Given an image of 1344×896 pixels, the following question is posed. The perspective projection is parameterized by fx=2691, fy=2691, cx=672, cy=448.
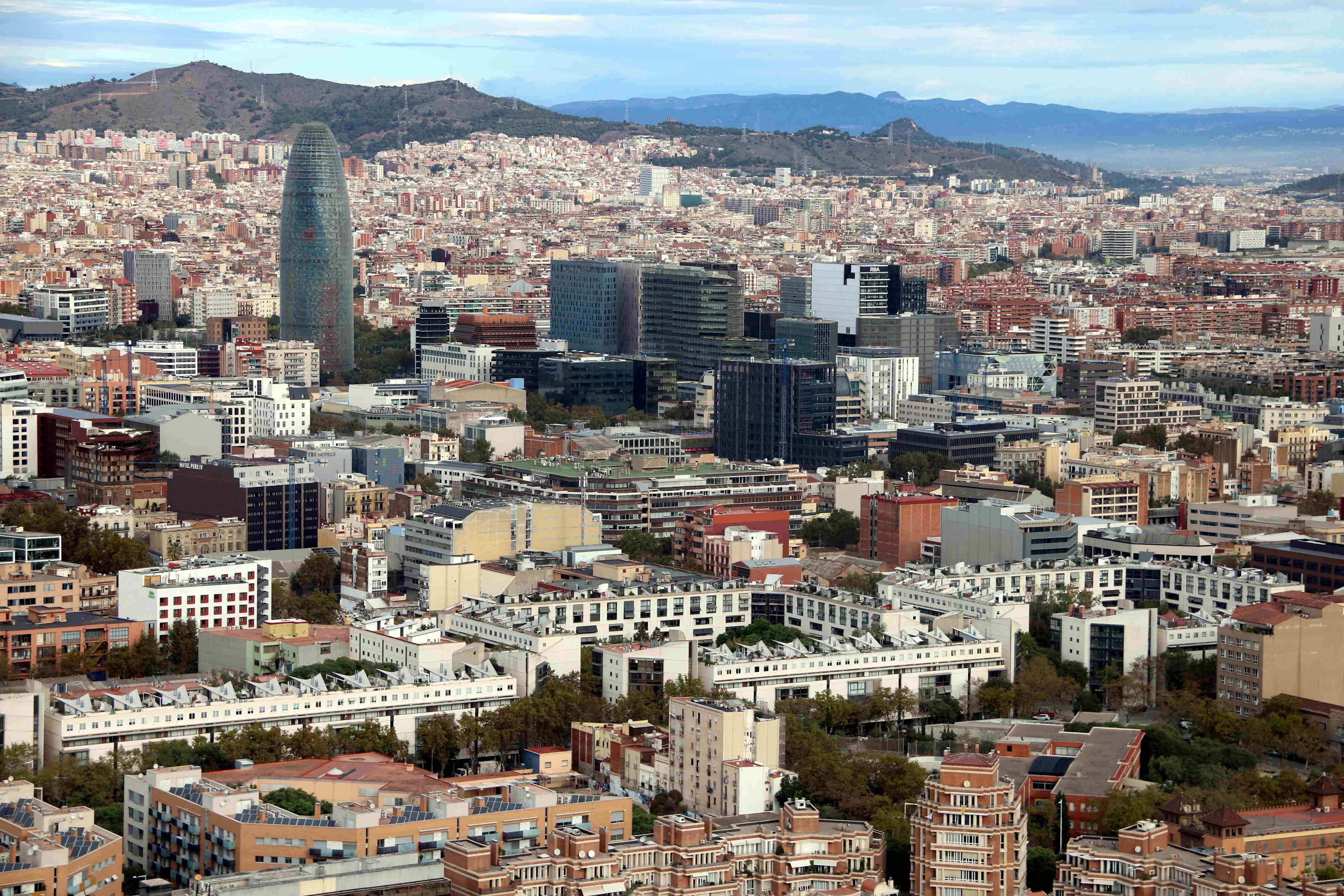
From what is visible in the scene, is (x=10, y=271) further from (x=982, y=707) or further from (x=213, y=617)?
(x=982, y=707)

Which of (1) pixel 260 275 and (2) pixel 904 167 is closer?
(1) pixel 260 275

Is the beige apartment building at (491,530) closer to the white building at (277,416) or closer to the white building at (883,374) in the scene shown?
the white building at (277,416)

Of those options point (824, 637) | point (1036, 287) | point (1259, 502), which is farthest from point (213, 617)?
point (1036, 287)

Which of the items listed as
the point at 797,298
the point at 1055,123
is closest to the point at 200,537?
the point at 797,298

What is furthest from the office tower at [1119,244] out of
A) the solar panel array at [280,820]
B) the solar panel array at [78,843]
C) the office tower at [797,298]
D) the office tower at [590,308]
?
the solar panel array at [78,843]

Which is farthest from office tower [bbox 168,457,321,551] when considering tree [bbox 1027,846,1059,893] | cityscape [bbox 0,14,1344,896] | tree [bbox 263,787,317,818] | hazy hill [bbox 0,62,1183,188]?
hazy hill [bbox 0,62,1183,188]
